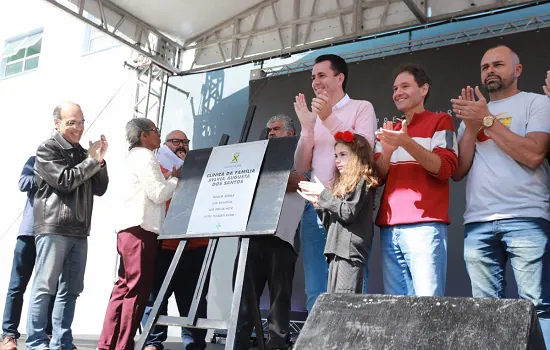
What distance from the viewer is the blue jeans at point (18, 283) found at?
325 centimetres

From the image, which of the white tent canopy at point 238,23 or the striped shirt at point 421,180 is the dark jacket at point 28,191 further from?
the striped shirt at point 421,180

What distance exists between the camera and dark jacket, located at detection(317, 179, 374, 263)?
7.36ft

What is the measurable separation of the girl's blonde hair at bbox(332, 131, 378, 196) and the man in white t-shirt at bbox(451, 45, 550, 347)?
0.39 metres

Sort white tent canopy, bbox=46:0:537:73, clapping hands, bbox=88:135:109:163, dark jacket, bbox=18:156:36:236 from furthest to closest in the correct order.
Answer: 1. white tent canopy, bbox=46:0:537:73
2. dark jacket, bbox=18:156:36:236
3. clapping hands, bbox=88:135:109:163

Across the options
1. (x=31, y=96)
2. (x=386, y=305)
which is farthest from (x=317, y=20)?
(x=31, y=96)

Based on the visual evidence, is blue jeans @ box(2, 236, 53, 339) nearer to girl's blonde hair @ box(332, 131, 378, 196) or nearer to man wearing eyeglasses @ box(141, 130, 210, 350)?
man wearing eyeglasses @ box(141, 130, 210, 350)

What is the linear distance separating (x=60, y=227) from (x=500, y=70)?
230cm

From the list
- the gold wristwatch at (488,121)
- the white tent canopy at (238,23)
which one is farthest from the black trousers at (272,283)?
the white tent canopy at (238,23)

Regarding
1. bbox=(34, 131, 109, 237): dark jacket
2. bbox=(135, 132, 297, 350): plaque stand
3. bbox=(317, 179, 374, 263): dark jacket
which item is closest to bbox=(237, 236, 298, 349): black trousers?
bbox=(135, 132, 297, 350): plaque stand

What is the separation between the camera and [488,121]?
86.7 inches

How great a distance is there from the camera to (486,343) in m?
1.17

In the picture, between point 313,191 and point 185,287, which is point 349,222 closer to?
point 313,191

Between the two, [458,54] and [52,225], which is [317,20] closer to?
[458,54]

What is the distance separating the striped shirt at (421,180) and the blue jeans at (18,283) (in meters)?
2.31
